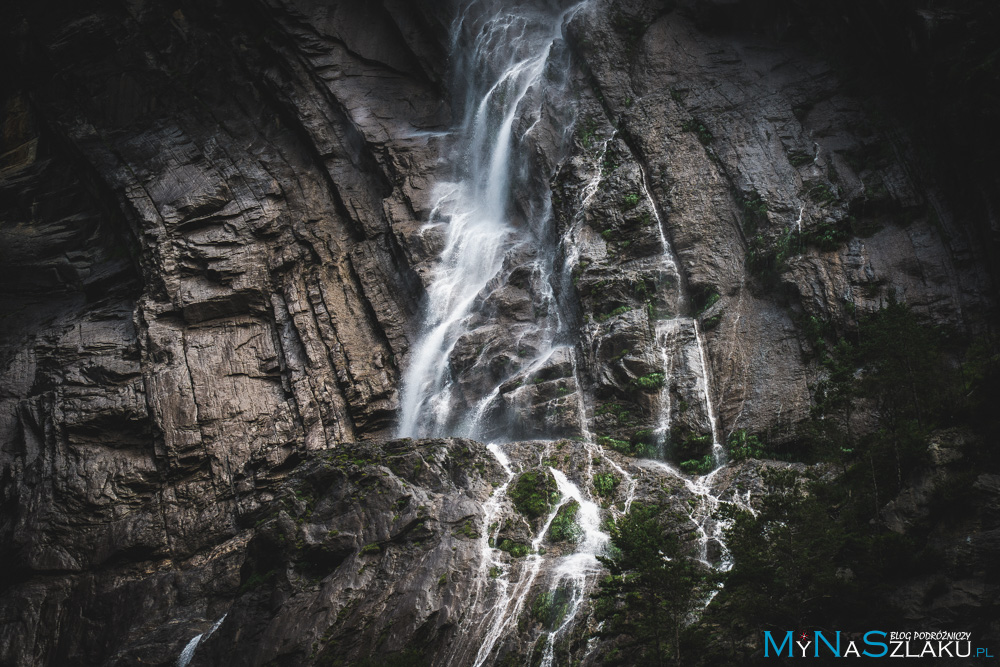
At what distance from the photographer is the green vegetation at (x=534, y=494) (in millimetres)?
16016

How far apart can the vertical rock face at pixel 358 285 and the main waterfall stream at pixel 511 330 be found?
Answer: 18 centimetres

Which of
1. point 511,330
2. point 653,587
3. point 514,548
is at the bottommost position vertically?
point 653,587

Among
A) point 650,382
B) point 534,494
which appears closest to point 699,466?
point 650,382

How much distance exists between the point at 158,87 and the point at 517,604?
85.3 ft

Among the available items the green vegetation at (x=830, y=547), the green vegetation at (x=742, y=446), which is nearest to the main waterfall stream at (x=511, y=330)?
the green vegetation at (x=742, y=446)

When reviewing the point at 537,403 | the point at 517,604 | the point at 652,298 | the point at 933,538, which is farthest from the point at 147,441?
the point at 933,538

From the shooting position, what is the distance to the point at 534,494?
16.3 m

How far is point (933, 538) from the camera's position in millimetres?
10719

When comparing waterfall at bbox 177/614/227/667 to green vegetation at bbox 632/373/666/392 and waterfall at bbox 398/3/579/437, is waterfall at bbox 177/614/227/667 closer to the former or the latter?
waterfall at bbox 398/3/579/437

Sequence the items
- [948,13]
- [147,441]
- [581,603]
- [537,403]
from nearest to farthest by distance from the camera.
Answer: [581,603], [948,13], [537,403], [147,441]

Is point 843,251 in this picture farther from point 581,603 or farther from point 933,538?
point 581,603

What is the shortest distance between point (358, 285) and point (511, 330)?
24.3 ft

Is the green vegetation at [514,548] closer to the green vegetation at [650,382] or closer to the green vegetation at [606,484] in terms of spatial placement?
the green vegetation at [606,484]

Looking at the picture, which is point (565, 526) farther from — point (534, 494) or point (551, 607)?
point (551, 607)
